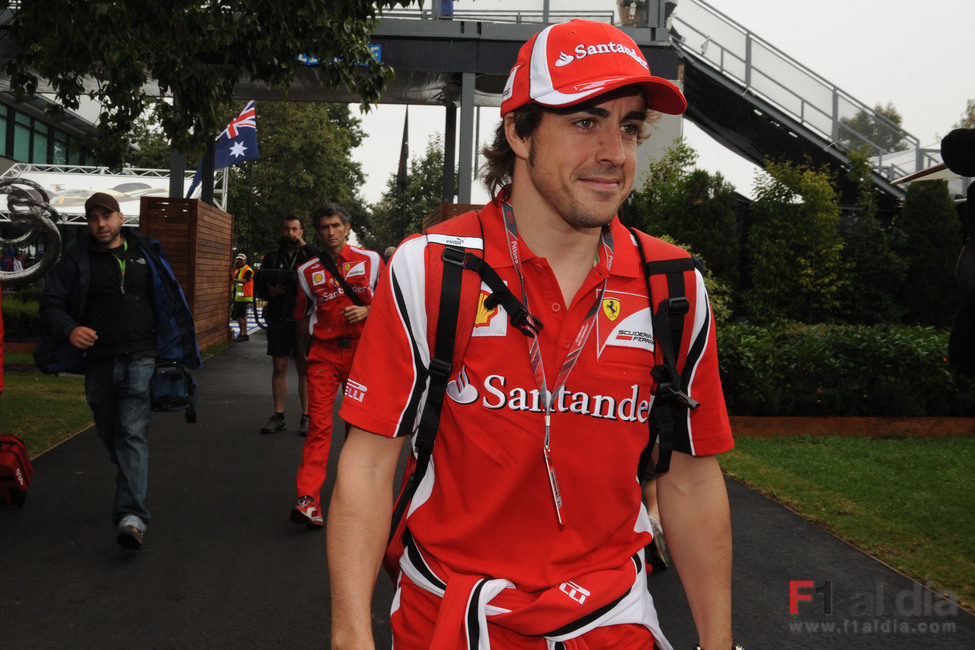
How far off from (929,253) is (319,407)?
1517cm

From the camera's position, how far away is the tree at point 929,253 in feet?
57.5

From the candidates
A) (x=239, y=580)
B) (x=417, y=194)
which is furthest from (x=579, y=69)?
(x=417, y=194)

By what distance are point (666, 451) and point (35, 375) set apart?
14288 mm

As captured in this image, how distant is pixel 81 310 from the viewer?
592 centimetres

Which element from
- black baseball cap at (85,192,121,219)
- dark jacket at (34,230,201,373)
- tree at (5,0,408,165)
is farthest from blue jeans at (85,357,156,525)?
tree at (5,0,408,165)

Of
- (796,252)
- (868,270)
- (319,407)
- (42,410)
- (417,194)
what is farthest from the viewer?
(417,194)

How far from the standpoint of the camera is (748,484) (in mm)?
7719

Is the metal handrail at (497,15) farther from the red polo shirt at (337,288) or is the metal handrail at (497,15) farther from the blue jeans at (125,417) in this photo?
the blue jeans at (125,417)

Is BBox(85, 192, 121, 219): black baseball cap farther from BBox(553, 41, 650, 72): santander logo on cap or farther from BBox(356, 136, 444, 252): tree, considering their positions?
BBox(356, 136, 444, 252): tree

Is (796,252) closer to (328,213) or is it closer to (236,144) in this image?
(328,213)

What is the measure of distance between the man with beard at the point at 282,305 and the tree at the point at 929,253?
43.0 ft

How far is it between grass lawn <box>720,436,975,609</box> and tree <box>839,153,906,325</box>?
7.79 metres

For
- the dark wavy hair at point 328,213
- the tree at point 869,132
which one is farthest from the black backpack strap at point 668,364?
the tree at point 869,132

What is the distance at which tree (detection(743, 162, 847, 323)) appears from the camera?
16547 mm
